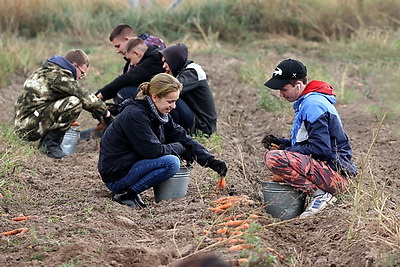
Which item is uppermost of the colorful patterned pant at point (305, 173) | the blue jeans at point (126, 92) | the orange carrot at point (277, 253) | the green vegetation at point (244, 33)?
the orange carrot at point (277, 253)

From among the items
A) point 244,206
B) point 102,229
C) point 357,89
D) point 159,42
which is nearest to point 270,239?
point 244,206

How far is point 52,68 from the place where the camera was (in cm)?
805

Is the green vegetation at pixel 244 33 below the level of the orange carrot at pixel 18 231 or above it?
below

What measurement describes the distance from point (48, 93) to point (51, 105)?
0.43ft

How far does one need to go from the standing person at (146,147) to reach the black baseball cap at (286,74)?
77cm

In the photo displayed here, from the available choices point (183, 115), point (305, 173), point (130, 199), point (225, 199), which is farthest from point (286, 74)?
point (183, 115)

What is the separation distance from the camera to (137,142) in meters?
6.11

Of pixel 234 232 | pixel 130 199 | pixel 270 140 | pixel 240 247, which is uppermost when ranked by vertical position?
pixel 240 247

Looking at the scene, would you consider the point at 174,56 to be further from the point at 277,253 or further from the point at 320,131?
the point at 277,253

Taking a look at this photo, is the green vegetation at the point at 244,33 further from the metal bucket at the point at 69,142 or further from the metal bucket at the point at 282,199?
the metal bucket at the point at 282,199

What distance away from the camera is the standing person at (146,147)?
6059mm

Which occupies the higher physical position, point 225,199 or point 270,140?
point 270,140

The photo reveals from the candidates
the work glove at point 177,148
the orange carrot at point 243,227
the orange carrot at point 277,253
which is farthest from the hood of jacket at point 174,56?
the orange carrot at point 277,253

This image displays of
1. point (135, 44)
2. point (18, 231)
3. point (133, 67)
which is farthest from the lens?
point (133, 67)
